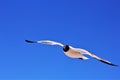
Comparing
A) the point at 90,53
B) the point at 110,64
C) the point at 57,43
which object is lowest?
the point at 110,64

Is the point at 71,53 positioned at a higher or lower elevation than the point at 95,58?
higher

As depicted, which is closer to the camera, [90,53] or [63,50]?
[90,53]

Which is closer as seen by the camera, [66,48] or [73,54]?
[73,54]

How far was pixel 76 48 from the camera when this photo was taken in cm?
1151

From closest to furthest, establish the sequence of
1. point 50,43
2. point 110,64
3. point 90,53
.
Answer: point 110,64 < point 90,53 < point 50,43

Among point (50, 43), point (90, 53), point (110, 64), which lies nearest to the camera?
point (110, 64)

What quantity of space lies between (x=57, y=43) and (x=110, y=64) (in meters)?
2.49

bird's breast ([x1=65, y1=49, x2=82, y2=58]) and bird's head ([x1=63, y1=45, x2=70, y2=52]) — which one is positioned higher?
bird's head ([x1=63, y1=45, x2=70, y2=52])

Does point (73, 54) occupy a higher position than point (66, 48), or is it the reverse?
point (66, 48)

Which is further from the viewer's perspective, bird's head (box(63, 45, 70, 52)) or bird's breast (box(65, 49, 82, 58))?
bird's head (box(63, 45, 70, 52))

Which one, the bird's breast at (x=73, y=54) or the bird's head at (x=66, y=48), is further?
the bird's head at (x=66, y=48)

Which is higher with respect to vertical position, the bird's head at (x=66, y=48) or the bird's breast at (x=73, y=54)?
the bird's head at (x=66, y=48)

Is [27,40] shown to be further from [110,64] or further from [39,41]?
[110,64]

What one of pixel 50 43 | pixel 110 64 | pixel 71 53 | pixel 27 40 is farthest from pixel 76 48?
pixel 110 64
